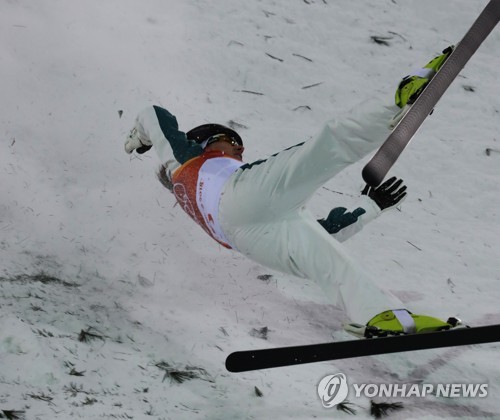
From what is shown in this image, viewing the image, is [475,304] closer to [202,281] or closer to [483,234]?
[483,234]

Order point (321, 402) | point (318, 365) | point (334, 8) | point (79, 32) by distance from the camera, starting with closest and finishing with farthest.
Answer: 1. point (321, 402)
2. point (318, 365)
3. point (79, 32)
4. point (334, 8)

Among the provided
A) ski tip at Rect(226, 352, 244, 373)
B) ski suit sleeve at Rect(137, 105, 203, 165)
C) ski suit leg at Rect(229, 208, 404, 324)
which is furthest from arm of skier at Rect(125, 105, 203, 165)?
ski tip at Rect(226, 352, 244, 373)

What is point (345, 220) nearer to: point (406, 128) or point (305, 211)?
point (305, 211)

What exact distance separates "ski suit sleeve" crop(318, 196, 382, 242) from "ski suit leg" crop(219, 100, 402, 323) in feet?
1.48

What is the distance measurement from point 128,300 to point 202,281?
0.49 meters

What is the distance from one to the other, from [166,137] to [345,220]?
1.01 m

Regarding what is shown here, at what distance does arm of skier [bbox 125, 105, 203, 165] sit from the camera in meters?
3.89

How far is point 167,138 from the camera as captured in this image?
155 inches

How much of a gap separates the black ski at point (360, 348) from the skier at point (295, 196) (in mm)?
74

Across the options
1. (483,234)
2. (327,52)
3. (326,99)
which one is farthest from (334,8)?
(483,234)

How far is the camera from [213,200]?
361 centimetres

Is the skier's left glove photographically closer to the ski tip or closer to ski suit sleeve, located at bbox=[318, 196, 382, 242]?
ski suit sleeve, located at bbox=[318, 196, 382, 242]

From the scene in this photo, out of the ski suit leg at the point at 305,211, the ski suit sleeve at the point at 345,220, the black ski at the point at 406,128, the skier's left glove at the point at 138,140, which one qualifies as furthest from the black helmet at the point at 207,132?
the black ski at the point at 406,128

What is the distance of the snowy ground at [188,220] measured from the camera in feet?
11.7
